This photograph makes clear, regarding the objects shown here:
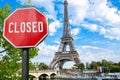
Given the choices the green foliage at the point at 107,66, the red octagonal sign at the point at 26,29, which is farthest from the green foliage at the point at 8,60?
the green foliage at the point at 107,66

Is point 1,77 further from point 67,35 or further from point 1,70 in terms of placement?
point 67,35

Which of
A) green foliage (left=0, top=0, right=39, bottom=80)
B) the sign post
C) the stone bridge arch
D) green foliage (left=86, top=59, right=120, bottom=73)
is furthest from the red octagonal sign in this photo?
green foliage (left=86, top=59, right=120, bottom=73)

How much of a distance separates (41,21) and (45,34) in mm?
153

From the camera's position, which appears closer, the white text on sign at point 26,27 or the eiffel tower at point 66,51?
the white text on sign at point 26,27

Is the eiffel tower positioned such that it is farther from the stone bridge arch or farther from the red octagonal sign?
the red octagonal sign

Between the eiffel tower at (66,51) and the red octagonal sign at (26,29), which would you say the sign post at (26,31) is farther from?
the eiffel tower at (66,51)

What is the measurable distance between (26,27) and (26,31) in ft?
0.14

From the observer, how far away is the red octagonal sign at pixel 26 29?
2.72 meters

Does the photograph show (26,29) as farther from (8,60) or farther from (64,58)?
(64,58)

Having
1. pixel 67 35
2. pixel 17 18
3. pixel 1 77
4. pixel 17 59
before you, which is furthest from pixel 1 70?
pixel 67 35

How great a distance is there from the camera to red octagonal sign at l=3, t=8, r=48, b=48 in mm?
2725

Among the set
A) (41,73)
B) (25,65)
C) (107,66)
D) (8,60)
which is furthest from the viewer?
(107,66)

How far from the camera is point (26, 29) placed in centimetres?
271

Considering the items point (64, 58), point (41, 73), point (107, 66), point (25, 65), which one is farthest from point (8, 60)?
point (107, 66)
